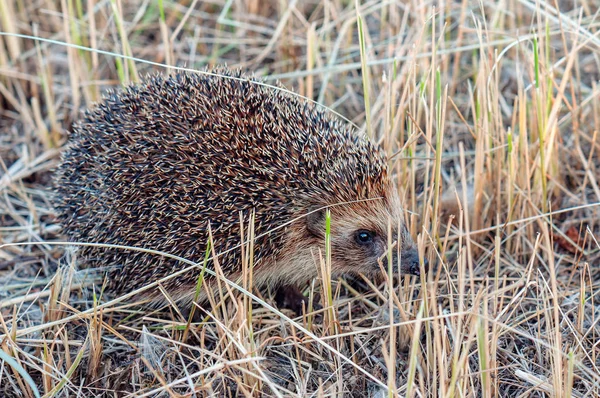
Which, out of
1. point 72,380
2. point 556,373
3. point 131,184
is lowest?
point 72,380

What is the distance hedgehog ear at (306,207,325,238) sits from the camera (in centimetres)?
438

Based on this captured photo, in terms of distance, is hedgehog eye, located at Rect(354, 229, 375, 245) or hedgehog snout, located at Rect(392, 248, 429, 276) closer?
hedgehog snout, located at Rect(392, 248, 429, 276)

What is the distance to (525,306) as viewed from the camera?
443 cm

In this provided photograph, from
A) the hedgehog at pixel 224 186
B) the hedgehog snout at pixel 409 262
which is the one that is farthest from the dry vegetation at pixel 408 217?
the hedgehog at pixel 224 186

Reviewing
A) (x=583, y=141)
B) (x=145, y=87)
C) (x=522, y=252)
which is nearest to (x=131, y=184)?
(x=145, y=87)

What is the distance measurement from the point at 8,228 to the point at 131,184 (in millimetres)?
1525

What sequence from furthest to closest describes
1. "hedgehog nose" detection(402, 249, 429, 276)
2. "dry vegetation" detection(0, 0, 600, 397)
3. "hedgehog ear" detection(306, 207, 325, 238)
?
"hedgehog ear" detection(306, 207, 325, 238)
"hedgehog nose" detection(402, 249, 429, 276)
"dry vegetation" detection(0, 0, 600, 397)

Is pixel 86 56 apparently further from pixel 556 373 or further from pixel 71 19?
pixel 556 373

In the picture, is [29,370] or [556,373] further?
[29,370]

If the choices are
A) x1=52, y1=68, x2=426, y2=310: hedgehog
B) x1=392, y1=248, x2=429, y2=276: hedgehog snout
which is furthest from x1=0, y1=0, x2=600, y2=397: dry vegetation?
x1=52, y1=68, x2=426, y2=310: hedgehog

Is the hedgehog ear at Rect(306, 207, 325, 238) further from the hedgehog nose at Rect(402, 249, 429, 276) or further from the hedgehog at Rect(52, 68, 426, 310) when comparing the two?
the hedgehog nose at Rect(402, 249, 429, 276)

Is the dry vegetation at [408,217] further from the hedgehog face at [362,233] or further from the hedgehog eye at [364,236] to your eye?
the hedgehog eye at [364,236]

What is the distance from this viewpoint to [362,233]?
4457 millimetres

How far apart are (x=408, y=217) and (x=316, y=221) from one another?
2.81 ft
